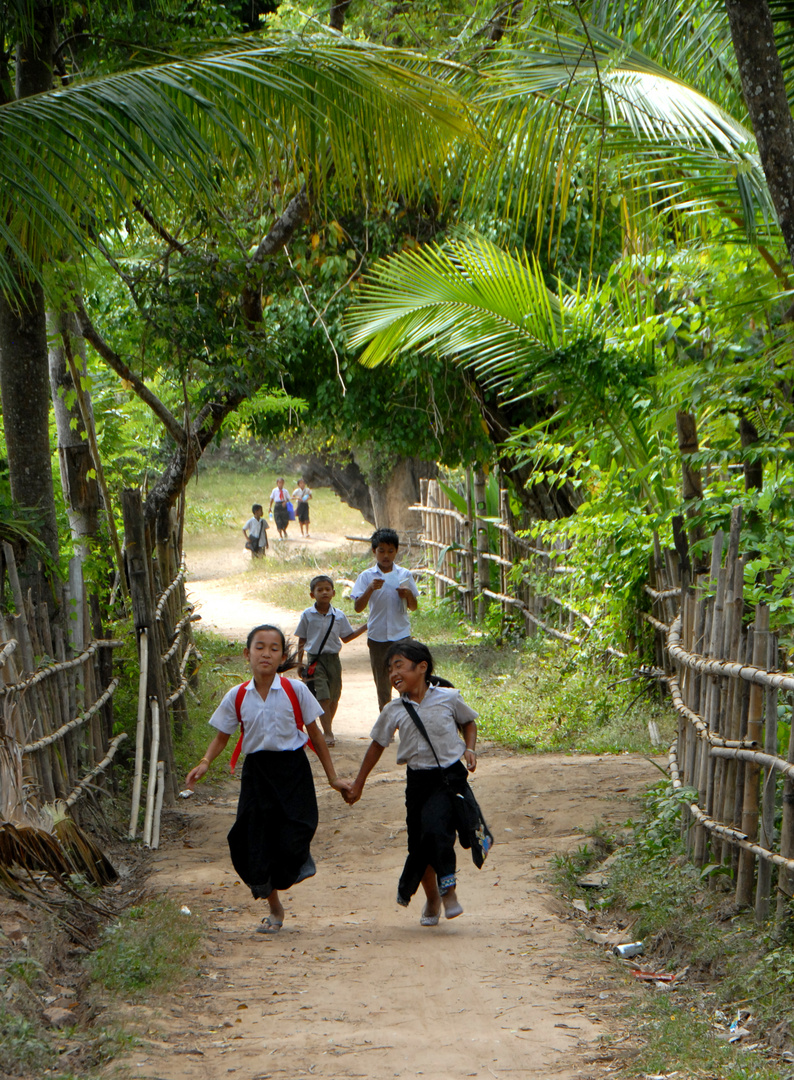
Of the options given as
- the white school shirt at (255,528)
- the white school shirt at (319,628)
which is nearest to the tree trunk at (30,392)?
the white school shirt at (319,628)

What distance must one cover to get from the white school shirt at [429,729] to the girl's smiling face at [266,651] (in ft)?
1.62

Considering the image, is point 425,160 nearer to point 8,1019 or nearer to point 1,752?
point 1,752

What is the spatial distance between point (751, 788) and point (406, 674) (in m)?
1.37

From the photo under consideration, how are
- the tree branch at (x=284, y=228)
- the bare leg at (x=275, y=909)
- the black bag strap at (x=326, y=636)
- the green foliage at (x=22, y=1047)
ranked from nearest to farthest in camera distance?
the green foliage at (x=22, y=1047) < the bare leg at (x=275, y=909) < the black bag strap at (x=326, y=636) < the tree branch at (x=284, y=228)

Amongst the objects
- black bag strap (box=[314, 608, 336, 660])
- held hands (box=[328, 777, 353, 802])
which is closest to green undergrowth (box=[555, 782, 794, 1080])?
held hands (box=[328, 777, 353, 802])

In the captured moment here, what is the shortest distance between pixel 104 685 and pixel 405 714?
2.55 meters

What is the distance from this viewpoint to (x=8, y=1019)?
9.70 feet

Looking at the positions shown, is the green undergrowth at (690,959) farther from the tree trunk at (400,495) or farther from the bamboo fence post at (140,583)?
the tree trunk at (400,495)

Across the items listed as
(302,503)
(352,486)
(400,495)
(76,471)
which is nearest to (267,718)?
(76,471)

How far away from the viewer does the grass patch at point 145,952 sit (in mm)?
3668

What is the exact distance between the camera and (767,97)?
3145mm

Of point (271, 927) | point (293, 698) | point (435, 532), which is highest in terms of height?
point (435, 532)

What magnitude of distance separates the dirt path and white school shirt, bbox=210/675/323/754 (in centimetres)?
81

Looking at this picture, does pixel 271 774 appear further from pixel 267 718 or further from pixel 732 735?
pixel 732 735
